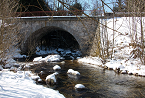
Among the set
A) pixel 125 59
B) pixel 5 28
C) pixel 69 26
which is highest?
pixel 69 26

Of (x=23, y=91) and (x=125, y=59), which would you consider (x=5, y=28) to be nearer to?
(x=23, y=91)

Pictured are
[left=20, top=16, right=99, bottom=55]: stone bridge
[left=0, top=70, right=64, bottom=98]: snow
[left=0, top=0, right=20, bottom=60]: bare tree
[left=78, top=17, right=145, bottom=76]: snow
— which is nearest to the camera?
[left=0, top=70, right=64, bottom=98]: snow

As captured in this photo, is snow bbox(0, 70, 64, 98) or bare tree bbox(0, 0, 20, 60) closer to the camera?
snow bbox(0, 70, 64, 98)

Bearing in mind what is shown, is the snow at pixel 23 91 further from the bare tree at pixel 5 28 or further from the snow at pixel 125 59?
the snow at pixel 125 59

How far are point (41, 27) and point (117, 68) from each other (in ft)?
27.9

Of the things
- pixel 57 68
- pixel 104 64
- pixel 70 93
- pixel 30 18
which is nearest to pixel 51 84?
pixel 70 93

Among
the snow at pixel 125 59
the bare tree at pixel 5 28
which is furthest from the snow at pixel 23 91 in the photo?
the snow at pixel 125 59

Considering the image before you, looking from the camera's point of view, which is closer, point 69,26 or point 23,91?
point 23,91

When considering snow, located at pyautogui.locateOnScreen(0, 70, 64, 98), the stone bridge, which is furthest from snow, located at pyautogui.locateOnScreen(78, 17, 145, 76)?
snow, located at pyautogui.locateOnScreen(0, 70, 64, 98)

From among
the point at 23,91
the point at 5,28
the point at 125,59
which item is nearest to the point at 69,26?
the point at 125,59

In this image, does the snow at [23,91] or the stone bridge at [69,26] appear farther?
the stone bridge at [69,26]

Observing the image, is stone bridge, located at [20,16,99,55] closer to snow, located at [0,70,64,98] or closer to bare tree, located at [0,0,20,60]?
bare tree, located at [0,0,20,60]

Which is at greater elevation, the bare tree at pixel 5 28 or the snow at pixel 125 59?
the bare tree at pixel 5 28

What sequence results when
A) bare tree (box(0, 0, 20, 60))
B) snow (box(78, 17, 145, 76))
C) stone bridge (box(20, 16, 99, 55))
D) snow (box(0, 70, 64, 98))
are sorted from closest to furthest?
snow (box(0, 70, 64, 98)) < bare tree (box(0, 0, 20, 60)) < snow (box(78, 17, 145, 76)) < stone bridge (box(20, 16, 99, 55))
